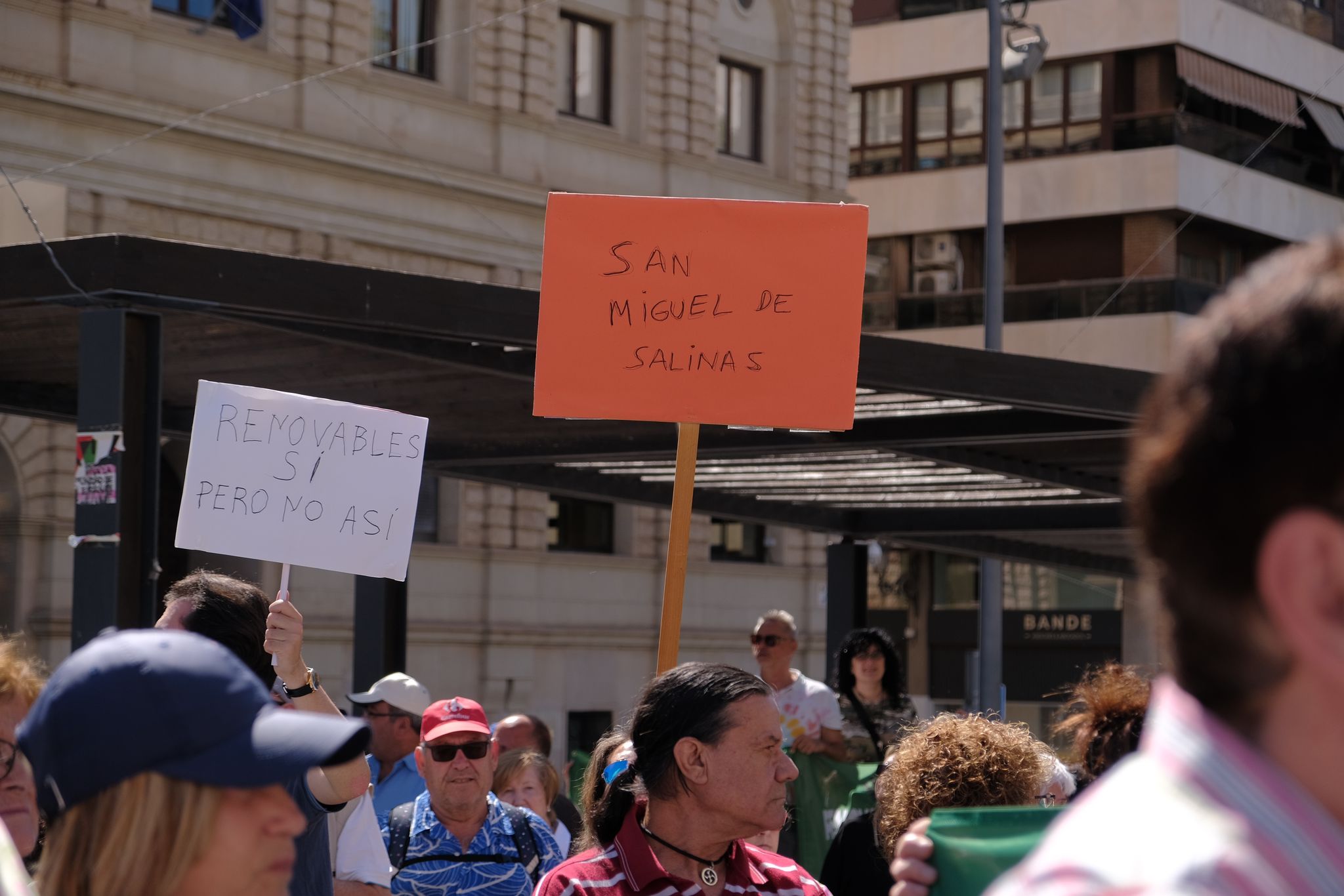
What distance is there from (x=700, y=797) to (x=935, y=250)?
3604 centimetres

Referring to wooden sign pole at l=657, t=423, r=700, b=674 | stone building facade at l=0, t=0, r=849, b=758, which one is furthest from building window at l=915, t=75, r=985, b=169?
wooden sign pole at l=657, t=423, r=700, b=674

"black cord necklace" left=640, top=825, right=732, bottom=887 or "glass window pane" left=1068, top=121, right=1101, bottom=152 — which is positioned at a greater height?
"glass window pane" left=1068, top=121, right=1101, bottom=152

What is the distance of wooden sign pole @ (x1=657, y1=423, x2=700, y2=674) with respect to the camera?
545 centimetres

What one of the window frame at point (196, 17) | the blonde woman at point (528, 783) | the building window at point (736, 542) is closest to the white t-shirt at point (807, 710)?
the blonde woman at point (528, 783)

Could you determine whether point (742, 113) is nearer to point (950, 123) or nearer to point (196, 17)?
point (950, 123)

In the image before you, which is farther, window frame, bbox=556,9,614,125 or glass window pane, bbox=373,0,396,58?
window frame, bbox=556,9,614,125

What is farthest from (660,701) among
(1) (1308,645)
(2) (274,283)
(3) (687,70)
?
(3) (687,70)

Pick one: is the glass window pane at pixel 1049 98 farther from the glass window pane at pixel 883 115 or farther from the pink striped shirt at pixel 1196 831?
the pink striped shirt at pixel 1196 831

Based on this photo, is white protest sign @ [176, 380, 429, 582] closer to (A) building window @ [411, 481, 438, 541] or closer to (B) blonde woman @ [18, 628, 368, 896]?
(B) blonde woman @ [18, 628, 368, 896]

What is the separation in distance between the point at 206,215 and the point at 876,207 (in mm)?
19965

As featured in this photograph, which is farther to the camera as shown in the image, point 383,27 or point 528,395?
point 383,27

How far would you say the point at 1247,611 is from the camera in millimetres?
1371

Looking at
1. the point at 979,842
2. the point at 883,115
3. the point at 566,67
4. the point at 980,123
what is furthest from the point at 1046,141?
the point at 979,842

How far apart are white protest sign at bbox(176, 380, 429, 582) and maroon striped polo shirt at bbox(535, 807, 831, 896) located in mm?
1377
